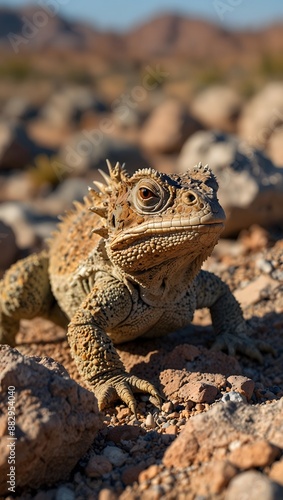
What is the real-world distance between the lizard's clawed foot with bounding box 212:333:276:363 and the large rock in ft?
14.1

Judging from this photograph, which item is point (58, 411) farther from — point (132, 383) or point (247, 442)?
point (132, 383)

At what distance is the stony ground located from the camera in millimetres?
3803

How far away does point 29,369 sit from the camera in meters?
4.58

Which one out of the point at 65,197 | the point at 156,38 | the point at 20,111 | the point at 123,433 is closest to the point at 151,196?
the point at 123,433

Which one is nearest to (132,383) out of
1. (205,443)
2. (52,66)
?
(205,443)

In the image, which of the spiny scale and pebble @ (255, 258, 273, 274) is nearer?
the spiny scale

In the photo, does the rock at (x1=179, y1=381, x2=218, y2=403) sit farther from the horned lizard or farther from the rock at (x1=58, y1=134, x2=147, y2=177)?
the rock at (x1=58, y1=134, x2=147, y2=177)

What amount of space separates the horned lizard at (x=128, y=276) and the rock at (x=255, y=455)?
1975 mm

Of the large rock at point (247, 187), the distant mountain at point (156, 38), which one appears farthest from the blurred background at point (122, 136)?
the distant mountain at point (156, 38)

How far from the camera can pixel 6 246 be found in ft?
36.5

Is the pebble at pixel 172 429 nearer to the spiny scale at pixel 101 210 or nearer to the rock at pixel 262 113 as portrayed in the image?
the spiny scale at pixel 101 210

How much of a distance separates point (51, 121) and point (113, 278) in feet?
121

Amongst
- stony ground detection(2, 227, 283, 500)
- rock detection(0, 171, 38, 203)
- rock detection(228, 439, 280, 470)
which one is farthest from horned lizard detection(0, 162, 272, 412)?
rock detection(0, 171, 38, 203)

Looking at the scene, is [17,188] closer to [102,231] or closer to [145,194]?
[102,231]
